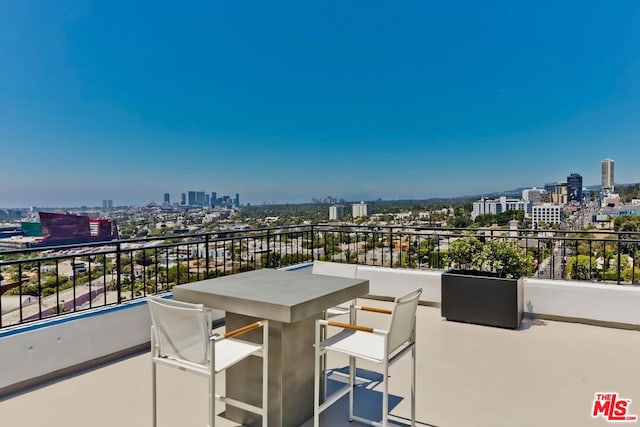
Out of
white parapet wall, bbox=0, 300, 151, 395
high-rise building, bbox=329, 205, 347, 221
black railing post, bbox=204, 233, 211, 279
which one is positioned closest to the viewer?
white parapet wall, bbox=0, 300, 151, 395

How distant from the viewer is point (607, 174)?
33.3 ft

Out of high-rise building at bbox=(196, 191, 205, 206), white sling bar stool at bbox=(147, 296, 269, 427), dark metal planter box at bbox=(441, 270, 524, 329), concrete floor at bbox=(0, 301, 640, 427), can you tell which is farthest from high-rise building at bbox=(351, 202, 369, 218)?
high-rise building at bbox=(196, 191, 205, 206)

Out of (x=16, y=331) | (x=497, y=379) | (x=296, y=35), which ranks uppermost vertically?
(x=296, y=35)

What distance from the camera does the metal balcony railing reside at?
3313mm

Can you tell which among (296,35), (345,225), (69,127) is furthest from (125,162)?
(345,225)

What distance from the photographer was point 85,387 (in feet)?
9.62

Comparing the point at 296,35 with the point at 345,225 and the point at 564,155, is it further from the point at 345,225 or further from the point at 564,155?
the point at 564,155

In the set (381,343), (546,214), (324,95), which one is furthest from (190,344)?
(324,95)

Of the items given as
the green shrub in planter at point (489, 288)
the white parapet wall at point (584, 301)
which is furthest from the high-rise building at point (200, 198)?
the white parapet wall at point (584, 301)

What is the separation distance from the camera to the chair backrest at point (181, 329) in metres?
1.86

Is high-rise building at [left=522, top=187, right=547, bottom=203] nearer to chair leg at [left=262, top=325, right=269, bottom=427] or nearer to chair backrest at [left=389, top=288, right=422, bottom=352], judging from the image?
chair backrest at [left=389, top=288, right=422, bottom=352]

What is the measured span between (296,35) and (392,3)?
3190 millimetres

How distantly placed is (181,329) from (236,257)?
3339 millimetres

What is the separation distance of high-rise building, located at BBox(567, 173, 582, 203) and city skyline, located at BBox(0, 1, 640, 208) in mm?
244
